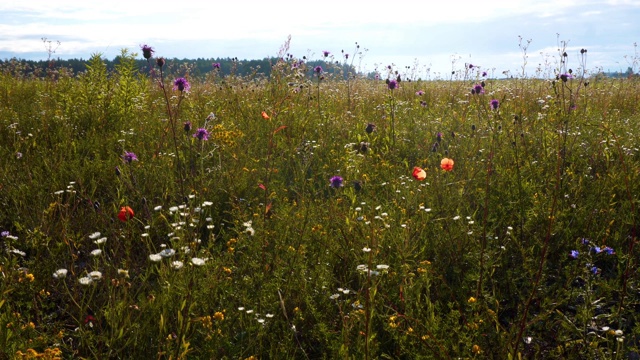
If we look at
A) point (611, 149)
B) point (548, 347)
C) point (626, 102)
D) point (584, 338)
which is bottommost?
point (548, 347)

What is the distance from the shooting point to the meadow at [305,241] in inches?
72.0

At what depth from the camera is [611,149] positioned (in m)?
3.98

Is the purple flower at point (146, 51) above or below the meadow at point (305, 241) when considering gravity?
above

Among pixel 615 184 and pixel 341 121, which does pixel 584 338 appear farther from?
pixel 341 121

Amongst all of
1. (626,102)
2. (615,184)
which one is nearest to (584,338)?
(615,184)

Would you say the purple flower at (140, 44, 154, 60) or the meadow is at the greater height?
the purple flower at (140, 44, 154, 60)

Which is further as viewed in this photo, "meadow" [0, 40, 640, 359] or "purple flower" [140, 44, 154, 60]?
"purple flower" [140, 44, 154, 60]

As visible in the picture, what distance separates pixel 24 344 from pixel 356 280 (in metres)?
1.48

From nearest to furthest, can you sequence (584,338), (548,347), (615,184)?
(584,338) → (548,347) → (615,184)

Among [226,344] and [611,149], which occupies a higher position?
[611,149]

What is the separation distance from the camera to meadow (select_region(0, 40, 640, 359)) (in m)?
1.83

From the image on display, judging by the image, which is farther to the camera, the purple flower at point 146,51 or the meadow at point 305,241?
the purple flower at point 146,51

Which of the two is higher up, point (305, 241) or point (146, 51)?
point (146, 51)

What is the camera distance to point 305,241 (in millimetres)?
2586
